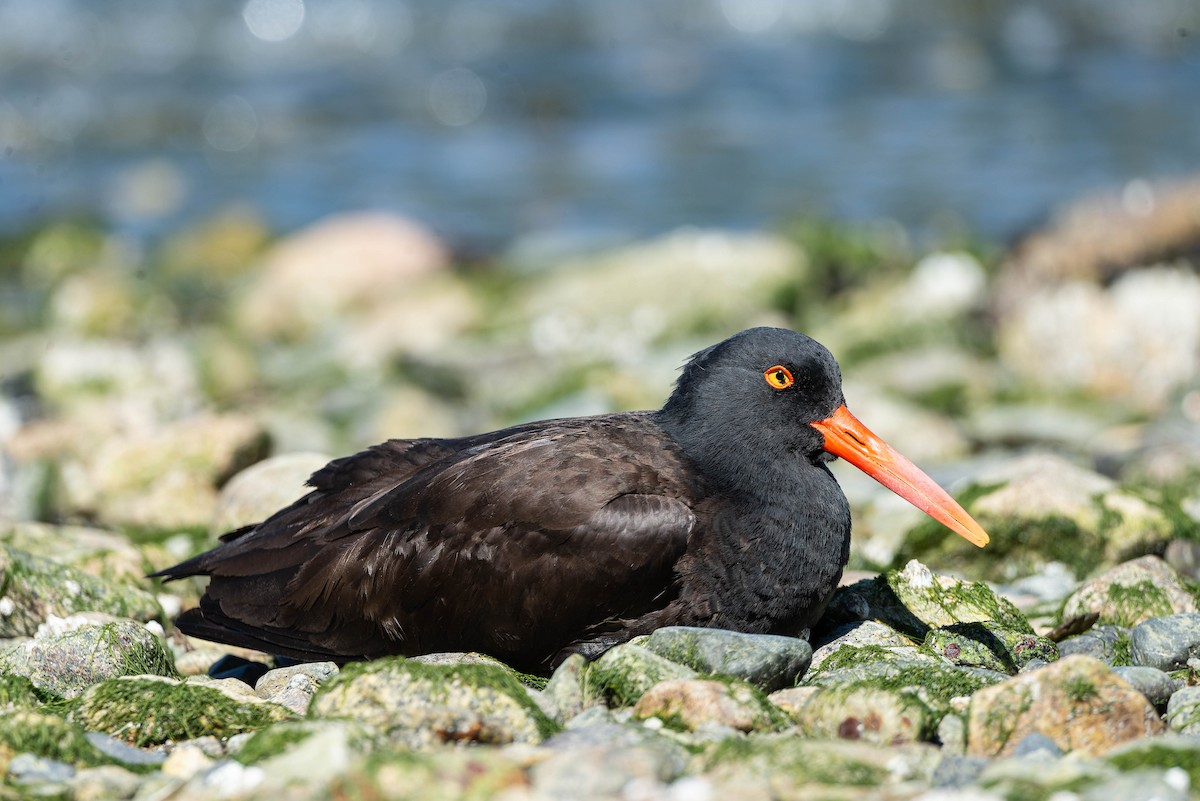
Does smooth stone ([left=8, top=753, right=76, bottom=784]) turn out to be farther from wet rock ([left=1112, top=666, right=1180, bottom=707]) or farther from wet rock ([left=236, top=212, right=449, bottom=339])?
wet rock ([left=236, top=212, right=449, bottom=339])

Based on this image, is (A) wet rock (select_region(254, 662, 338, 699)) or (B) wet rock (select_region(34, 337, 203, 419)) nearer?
(A) wet rock (select_region(254, 662, 338, 699))

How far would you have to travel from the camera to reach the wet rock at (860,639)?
16.6 ft

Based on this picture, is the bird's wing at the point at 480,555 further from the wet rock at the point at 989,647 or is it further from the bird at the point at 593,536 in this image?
the wet rock at the point at 989,647

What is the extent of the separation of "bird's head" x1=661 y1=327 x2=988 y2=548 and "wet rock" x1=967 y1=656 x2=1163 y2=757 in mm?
1363

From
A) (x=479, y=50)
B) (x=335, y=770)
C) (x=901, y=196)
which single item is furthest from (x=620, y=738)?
(x=479, y=50)

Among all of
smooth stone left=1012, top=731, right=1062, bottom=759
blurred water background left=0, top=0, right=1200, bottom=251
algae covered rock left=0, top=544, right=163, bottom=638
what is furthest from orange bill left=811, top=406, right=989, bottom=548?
blurred water background left=0, top=0, right=1200, bottom=251

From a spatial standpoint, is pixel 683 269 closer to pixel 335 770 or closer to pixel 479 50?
pixel 335 770

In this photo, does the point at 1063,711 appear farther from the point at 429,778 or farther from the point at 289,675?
the point at 289,675

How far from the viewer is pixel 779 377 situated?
5395mm

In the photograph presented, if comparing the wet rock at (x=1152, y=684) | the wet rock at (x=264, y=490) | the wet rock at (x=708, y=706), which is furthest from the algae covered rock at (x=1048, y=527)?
the wet rock at (x=264, y=490)

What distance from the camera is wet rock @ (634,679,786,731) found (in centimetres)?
412

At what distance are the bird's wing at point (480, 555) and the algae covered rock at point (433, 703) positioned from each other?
0.84 meters

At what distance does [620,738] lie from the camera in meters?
3.89

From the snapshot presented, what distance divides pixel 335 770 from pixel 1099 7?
2550 cm
